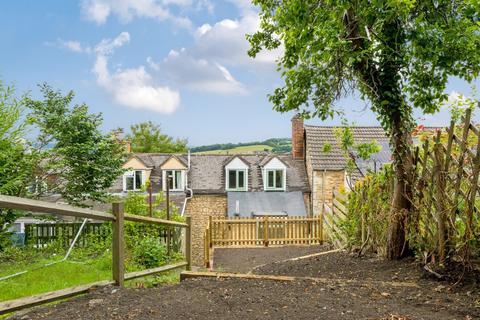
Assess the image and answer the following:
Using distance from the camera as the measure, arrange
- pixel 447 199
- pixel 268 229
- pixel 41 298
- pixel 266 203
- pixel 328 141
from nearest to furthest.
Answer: pixel 41 298 → pixel 447 199 → pixel 268 229 → pixel 328 141 → pixel 266 203

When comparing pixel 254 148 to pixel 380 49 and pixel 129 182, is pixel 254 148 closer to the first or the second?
pixel 129 182

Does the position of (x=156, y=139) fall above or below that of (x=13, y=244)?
above

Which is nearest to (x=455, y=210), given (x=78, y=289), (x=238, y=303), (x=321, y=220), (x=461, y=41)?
(x=461, y=41)

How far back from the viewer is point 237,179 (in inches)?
992

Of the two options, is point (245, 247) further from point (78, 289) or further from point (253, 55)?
point (78, 289)

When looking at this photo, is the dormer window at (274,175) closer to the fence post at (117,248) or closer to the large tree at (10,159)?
the large tree at (10,159)

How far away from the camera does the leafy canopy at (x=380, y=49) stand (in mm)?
5168

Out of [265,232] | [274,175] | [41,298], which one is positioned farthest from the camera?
[274,175]

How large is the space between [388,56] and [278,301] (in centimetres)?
364

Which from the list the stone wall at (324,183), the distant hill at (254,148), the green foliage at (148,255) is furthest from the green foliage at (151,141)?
the green foliage at (148,255)

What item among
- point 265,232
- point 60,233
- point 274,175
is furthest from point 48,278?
point 274,175

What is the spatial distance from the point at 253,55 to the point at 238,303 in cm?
555

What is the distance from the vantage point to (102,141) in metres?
17.8

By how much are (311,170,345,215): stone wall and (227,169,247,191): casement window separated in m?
3.87
